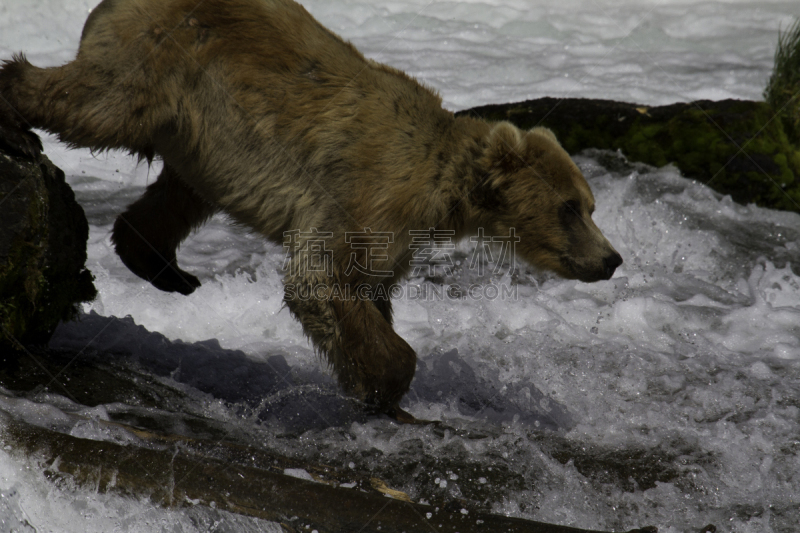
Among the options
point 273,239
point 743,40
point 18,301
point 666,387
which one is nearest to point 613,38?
point 743,40

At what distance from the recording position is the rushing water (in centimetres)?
354

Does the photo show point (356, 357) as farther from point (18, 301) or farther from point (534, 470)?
point (18, 301)

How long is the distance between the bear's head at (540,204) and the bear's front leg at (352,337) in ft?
3.34

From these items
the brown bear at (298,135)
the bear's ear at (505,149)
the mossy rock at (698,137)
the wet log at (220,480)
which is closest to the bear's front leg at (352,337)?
the brown bear at (298,135)

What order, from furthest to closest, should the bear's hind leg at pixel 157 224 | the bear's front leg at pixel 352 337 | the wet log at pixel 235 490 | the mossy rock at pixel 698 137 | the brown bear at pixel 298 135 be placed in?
1. the mossy rock at pixel 698 137
2. the bear's hind leg at pixel 157 224
3. the bear's front leg at pixel 352 337
4. the brown bear at pixel 298 135
5. the wet log at pixel 235 490

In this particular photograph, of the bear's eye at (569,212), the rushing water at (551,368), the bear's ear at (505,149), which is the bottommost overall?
the rushing water at (551,368)

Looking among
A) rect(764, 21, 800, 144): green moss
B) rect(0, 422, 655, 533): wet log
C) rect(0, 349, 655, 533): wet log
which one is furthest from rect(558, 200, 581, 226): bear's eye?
rect(764, 21, 800, 144): green moss

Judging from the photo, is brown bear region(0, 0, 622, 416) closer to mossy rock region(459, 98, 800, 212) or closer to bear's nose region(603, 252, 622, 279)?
bear's nose region(603, 252, 622, 279)

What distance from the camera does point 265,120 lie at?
13.2 feet

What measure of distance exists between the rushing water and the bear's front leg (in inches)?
10.6

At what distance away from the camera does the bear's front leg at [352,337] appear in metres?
4.08

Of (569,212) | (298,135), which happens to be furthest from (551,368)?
(298,135)

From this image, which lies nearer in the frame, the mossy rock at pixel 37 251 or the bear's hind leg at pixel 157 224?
the mossy rock at pixel 37 251

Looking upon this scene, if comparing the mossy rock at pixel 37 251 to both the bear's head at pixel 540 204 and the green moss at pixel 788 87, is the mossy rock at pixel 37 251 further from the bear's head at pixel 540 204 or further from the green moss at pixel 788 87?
the green moss at pixel 788 87
